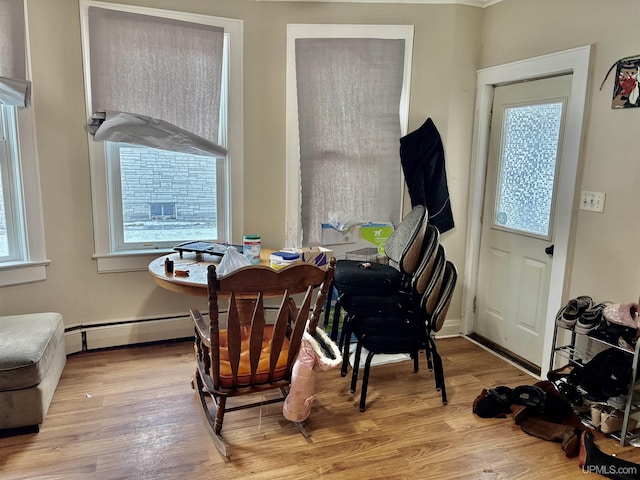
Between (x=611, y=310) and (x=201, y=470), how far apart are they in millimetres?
2097

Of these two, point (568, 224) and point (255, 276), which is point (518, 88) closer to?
point (568, 224)

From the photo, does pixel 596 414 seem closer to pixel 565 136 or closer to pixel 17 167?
pixel 565 136

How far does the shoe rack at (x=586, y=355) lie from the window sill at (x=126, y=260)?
2.57m

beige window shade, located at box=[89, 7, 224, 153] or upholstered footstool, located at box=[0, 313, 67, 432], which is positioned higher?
beige window shade, located at box=[89, 7, 224, 153]

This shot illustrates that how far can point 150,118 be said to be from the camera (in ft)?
9.30

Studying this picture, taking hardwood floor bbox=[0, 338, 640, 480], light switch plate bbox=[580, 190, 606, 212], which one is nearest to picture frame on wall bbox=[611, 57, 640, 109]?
light switch plate bbox=[580, 190, 606, 212]

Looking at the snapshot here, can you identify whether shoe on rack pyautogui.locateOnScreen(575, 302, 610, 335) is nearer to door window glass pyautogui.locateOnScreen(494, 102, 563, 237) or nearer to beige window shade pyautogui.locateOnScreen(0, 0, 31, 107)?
door window glass pyautogui.locateOnScreen(494, 102, 563, 237)

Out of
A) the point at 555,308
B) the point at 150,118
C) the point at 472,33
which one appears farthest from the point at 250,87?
the point at 555,308

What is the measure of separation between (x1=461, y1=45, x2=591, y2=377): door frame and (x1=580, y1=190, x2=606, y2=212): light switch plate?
0.16ft

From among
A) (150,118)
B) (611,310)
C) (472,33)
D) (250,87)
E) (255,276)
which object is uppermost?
(472,33)

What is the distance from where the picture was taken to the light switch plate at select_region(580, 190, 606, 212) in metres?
2.45

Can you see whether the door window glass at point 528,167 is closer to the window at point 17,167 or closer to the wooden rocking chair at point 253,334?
the wooden rocking chair at point 253,334

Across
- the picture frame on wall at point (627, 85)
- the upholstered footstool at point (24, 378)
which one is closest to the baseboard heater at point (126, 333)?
the upholstered footstool at point (24, 378)

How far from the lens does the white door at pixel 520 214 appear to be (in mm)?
2850
